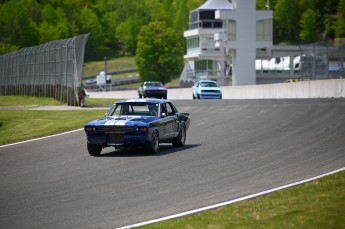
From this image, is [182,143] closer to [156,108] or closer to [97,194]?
[156,108]

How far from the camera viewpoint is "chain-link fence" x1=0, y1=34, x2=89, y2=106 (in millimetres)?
43969

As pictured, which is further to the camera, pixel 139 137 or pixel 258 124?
pixel 258 124

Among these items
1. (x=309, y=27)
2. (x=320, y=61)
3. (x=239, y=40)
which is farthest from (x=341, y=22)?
(x=320, y=61)

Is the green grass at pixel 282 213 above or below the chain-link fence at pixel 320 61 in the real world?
below

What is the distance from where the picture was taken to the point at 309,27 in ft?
589

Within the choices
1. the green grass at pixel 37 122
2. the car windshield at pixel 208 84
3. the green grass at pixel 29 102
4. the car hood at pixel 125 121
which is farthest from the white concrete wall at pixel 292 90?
the car hood at pixel 125 121

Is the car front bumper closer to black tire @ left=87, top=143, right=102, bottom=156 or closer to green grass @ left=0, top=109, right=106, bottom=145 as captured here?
black tire @ left=87, top=143, right=102, bottom=156

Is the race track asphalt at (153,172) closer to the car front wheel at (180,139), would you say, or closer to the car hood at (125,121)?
the car front wheel at (180,139)

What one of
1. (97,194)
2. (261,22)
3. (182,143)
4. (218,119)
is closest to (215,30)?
(261,22)

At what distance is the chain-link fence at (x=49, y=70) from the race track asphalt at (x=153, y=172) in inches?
683

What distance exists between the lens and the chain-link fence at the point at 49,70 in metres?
44.0

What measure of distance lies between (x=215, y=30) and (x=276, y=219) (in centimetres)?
11593

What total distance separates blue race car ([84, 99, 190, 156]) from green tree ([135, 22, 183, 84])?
396 ft

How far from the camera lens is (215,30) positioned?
125938 millimetres
